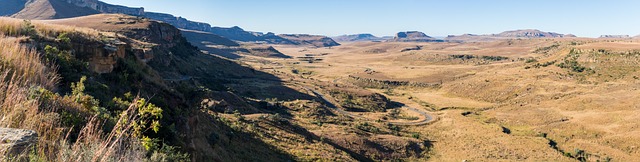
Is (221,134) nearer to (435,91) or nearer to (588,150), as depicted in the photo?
(588,150)

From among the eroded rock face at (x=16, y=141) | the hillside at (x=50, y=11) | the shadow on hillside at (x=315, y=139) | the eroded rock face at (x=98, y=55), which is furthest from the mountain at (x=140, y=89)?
the hillside at (x=50, y=11)

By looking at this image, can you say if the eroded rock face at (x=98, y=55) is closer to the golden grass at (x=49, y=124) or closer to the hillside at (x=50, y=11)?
the golden grass at (x=49, y=124)

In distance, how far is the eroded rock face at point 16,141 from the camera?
4473mm

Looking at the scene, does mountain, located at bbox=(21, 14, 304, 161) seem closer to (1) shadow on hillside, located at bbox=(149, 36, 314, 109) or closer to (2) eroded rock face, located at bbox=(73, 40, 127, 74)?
(2) eroded rock face, located at bbox=(73, 40, 127, 74)

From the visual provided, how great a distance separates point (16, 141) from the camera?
4.61 m

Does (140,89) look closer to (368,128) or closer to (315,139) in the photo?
(315,139)

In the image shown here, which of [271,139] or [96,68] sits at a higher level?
[96,68]

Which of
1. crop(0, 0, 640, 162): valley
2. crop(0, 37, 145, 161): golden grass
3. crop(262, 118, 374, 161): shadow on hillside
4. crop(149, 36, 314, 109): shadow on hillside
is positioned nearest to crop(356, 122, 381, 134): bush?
crop(0, 0, 640, 162): valley

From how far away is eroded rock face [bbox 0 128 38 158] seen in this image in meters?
4.47

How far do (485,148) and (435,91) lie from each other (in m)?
63.8

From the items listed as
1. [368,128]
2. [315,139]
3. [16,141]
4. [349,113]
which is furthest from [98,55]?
[349,113]

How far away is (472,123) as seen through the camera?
203 ft

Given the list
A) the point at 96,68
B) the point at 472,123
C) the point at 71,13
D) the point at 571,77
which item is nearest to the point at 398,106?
the point at 472,123

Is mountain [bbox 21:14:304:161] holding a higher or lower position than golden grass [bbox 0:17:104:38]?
lower
